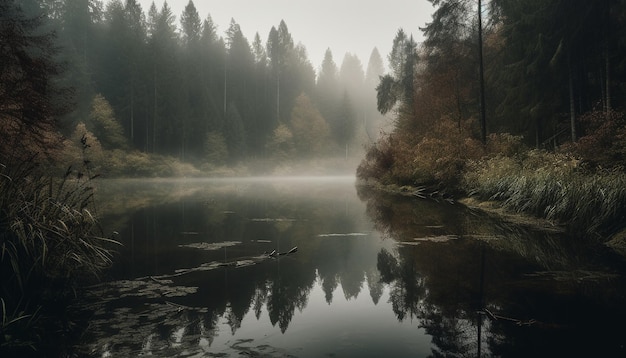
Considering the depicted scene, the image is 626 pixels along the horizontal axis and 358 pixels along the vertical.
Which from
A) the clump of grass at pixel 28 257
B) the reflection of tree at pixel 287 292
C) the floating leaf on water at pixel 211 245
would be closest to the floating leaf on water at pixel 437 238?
the reflection of tree at pixel 287 292

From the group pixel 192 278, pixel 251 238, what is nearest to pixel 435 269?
pixel 192 278

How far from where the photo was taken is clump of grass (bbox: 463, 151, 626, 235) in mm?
9719

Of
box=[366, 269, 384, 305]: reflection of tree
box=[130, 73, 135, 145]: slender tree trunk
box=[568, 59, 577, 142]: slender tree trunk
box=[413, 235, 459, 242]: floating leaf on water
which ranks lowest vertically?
box=[366, 269, 384, 305]: reflection of tree

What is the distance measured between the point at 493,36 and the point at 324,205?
59.5 feet

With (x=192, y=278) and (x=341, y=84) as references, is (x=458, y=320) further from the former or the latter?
(x=341, y=84)

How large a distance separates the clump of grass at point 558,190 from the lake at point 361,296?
0.96m

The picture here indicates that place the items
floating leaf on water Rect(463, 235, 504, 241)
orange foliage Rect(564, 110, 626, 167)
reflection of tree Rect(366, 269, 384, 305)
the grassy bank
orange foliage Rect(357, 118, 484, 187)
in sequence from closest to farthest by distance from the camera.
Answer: reflection of tree Rect(366, 269, 384, 305), the grassy bank, floating leaf on water Rect(463, 235, 504, 241), orange foliage Rect(564, 110, 626, 167), orange foliage Rect(357, 118, 484, 187)

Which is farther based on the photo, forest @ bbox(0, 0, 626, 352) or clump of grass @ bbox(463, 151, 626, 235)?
Result: clump of grass @ bbox(463, 151, 626, 235)

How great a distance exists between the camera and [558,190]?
39.7ft

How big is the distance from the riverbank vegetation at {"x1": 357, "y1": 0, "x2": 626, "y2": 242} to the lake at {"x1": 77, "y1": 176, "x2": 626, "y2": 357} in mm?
2139

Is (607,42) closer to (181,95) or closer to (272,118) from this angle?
(181,95)

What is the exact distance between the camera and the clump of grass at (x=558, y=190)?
9.72 metres

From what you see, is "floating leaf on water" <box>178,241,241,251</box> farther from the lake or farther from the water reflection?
the water reflection

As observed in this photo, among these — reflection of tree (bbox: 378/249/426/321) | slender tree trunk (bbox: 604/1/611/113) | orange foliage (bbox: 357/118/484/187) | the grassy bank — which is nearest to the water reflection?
reflection of tree (bbox: 378/249/426/321)
